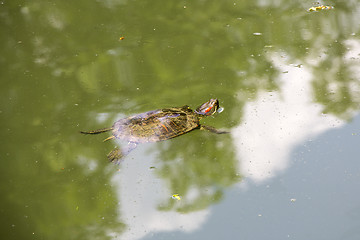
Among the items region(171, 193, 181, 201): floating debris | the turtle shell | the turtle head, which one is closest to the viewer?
region(171, 193, 181, 201): floating debris

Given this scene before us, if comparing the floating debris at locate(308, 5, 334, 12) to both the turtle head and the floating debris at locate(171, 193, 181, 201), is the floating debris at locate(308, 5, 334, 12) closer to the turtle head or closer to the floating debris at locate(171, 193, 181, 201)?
the turtle head

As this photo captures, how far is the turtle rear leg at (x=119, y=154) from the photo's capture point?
304 centimetres

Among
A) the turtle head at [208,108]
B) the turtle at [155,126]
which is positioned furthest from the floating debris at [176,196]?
the turtle head at [208,108]

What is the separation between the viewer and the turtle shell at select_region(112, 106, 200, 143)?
3.14 m

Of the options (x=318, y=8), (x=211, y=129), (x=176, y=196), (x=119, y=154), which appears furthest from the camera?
(x=318, y=8)

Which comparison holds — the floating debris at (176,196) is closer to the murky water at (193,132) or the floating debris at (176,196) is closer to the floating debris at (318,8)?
the murky water at (193,132)

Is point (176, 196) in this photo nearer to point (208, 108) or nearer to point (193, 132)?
point (193, 132)

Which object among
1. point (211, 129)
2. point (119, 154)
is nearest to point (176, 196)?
point (119, 154)

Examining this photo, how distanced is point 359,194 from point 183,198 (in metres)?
1.23

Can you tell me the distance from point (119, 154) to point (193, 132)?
26.1 inches

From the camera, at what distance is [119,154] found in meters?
3.07

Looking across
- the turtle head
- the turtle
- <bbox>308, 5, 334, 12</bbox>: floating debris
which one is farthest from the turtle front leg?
<bbox>308, 5, 334, 12</bbox>: floating debris

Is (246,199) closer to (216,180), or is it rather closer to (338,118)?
(216,180)

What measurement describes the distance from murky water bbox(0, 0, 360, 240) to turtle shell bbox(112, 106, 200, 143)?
0.27 ft
